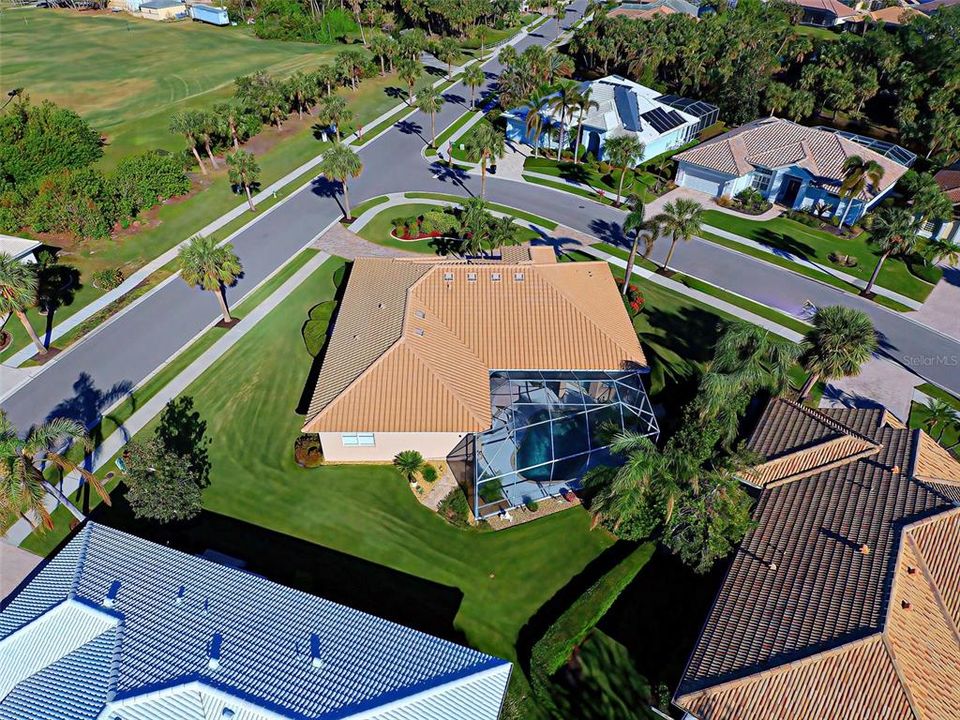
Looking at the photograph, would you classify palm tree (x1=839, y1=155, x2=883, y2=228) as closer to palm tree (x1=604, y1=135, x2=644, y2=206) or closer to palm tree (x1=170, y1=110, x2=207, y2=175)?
palm tree (x1=604, y1=135, x2=644, y2=206)

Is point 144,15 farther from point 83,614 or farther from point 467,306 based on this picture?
point 83,614

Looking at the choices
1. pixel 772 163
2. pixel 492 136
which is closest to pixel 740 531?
pixel 492 136

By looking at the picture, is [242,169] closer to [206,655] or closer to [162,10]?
[206,655]

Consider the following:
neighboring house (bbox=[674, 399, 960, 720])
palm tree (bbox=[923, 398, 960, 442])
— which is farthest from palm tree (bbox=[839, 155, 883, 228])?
neighboring house (bbox=[674, 399, 960, 720])

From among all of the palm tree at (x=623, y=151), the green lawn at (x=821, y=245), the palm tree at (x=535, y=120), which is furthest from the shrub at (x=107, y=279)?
the green lawn at (x=821, y=245)

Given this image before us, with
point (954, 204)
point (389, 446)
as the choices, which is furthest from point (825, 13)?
point (389, 446)

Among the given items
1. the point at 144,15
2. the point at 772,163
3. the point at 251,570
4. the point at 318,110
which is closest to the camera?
the point at 251,570
